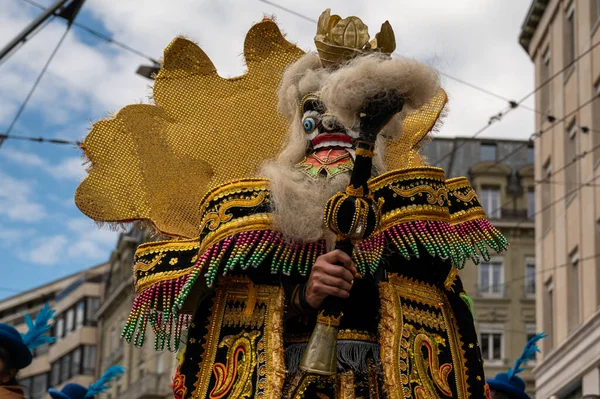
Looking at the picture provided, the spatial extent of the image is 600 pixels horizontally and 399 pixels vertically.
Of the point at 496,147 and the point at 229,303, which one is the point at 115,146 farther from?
the point at 496,147

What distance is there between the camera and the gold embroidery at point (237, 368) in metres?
4.83

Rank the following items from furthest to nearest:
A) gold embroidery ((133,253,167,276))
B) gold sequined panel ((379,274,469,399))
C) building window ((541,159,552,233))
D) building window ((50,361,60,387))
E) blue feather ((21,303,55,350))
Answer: building window ((50,361,60,387)) < building window ((541,159,552,233)) < blue feather ((21,303,55,350)) < gold embroidery ((133,253,167,276)) < gold sequined panel ((379,274,469,399))

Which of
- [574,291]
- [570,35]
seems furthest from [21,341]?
[570,35]

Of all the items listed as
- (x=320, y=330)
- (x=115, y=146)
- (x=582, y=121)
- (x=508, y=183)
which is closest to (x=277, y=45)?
(x=115, y=146)

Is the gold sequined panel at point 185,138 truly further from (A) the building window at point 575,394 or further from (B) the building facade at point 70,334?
(B) the building facade at point 70,334

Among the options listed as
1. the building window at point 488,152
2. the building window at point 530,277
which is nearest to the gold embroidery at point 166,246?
the building window at point 530,277

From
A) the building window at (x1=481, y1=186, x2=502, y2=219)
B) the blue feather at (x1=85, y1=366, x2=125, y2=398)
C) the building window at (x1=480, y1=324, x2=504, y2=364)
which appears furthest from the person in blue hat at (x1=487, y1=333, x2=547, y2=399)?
the building window at (x1=481, y1=186, x2=502, y2=219)

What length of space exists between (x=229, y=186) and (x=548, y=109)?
25.0 m

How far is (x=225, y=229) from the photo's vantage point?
16.0 feet

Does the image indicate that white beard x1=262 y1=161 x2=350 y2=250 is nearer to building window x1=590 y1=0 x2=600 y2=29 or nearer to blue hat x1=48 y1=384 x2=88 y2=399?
blue hat x1=48 y1=384 x2=88 y2=399

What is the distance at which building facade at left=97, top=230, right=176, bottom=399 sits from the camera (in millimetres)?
44562

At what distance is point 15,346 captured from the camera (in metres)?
6.89

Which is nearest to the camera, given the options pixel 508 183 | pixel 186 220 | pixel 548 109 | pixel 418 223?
pixel 418 223

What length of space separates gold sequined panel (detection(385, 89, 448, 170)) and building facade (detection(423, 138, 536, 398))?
3442cm
